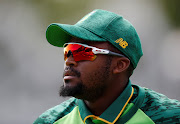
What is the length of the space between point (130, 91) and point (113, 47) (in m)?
0.42

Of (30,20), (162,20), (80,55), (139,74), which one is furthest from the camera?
(30,20)

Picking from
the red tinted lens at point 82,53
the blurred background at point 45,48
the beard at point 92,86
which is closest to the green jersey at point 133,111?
the beard at point 92,86

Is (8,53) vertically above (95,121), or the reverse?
(95,121)

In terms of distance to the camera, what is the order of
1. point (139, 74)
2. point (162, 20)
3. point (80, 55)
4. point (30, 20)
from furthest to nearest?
point (30, 20), point (162, 20), point (139, 74), point (80, 55)

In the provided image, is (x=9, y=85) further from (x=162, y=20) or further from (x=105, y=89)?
(x=105, y=89)

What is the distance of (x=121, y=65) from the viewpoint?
2820 millimetres

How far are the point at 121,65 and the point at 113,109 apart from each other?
1.28ft

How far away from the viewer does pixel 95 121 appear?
107 inches

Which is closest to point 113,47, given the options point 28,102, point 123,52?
point 123,52

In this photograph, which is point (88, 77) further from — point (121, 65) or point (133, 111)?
point (133, 111)

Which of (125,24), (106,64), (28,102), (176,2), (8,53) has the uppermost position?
(125,24)

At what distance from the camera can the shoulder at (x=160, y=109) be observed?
2.64 m

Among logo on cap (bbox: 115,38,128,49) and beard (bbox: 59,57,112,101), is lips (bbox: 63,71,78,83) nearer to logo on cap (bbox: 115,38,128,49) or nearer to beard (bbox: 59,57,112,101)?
beard (bbox: 59,57,112,101)

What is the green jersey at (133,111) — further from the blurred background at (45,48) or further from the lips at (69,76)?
the blurred background at (45,48)
